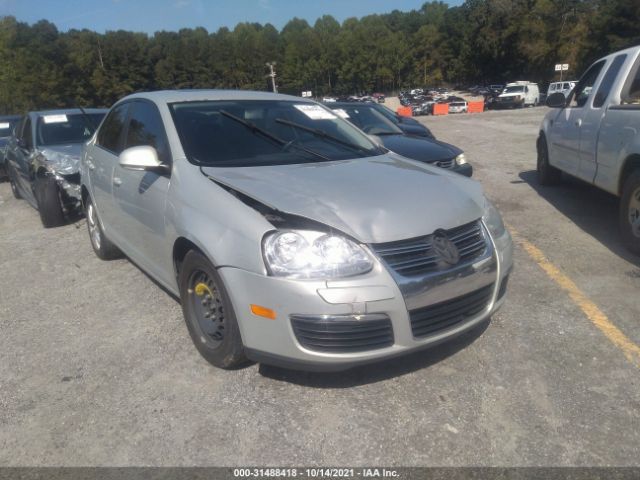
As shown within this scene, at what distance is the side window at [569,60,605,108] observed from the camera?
231 inches

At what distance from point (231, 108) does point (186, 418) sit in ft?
7.40

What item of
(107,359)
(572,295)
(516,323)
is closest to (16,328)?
(107,359)

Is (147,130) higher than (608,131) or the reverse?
higher

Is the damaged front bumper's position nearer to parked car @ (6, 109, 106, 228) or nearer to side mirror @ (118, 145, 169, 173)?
side mirror @ (118, 145, 169, 173)

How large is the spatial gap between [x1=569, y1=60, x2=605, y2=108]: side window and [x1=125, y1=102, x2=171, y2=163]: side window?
4883 millimetres

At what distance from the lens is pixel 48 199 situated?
21.5 ft

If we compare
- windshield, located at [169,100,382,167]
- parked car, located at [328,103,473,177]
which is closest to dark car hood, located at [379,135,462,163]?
parked car, located at [328,103,473,177]

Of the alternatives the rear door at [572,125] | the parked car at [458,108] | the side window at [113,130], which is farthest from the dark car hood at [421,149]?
the parked car at [458,108]

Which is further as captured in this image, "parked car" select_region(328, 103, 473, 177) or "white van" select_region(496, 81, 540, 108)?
"white van" select_region(496, 81, 540, 108)

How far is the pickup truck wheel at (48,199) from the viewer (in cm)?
654

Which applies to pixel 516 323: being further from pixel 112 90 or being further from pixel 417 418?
pixel 112 90

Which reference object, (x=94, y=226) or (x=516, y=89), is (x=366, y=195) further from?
(x=516, y=89)

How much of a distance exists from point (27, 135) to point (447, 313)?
23.9 feet

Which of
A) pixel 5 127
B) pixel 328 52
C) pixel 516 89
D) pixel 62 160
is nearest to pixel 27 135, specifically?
pixel 62 160
